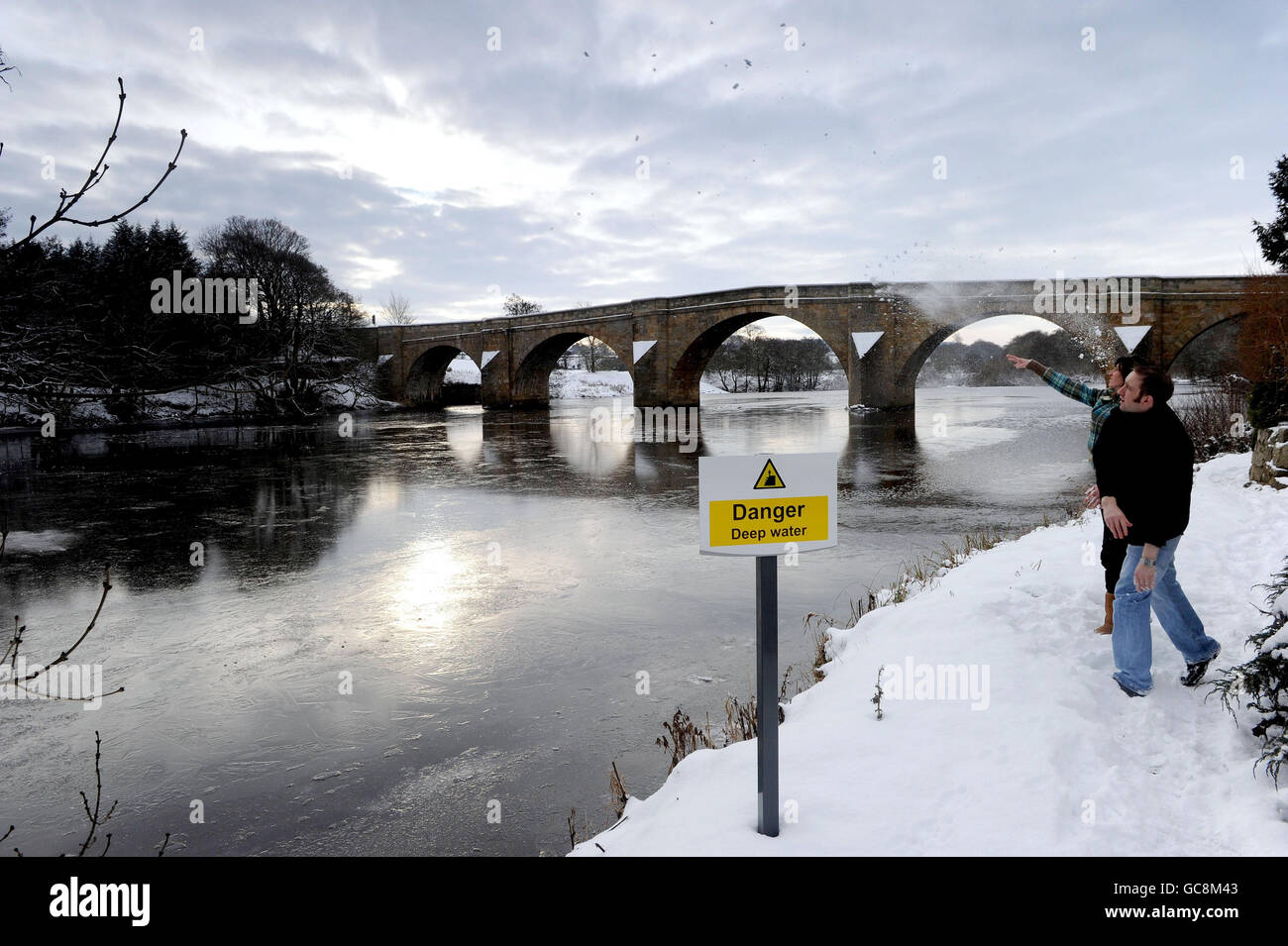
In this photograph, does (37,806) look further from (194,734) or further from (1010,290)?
(1010,290)

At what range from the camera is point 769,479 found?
264 cm

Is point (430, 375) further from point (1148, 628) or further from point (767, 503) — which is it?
point (767, 503)

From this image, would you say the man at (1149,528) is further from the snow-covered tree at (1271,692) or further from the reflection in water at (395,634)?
the reflection in water at (395,634)

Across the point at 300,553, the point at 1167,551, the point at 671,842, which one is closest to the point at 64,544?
the point at 300,553

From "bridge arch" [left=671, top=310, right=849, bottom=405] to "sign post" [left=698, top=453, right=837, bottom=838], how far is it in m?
32.1

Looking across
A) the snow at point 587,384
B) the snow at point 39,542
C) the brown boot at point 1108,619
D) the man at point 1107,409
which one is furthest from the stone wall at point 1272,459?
the snow at point 587,384

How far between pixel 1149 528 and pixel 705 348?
36776mm

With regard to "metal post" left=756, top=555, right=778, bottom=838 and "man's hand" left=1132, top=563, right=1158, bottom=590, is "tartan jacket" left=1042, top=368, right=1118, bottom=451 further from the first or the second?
"metal post" left=756, top=555, right=778, bottom=838

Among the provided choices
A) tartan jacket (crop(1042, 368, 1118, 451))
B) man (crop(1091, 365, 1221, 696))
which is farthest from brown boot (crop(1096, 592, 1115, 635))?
tartan jacket (crop(1042, 368, 1118, 451))

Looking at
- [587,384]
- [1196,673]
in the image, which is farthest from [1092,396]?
[587,384]

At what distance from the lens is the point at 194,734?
4.51 meters

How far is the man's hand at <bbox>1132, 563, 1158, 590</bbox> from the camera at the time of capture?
3.58 meters
